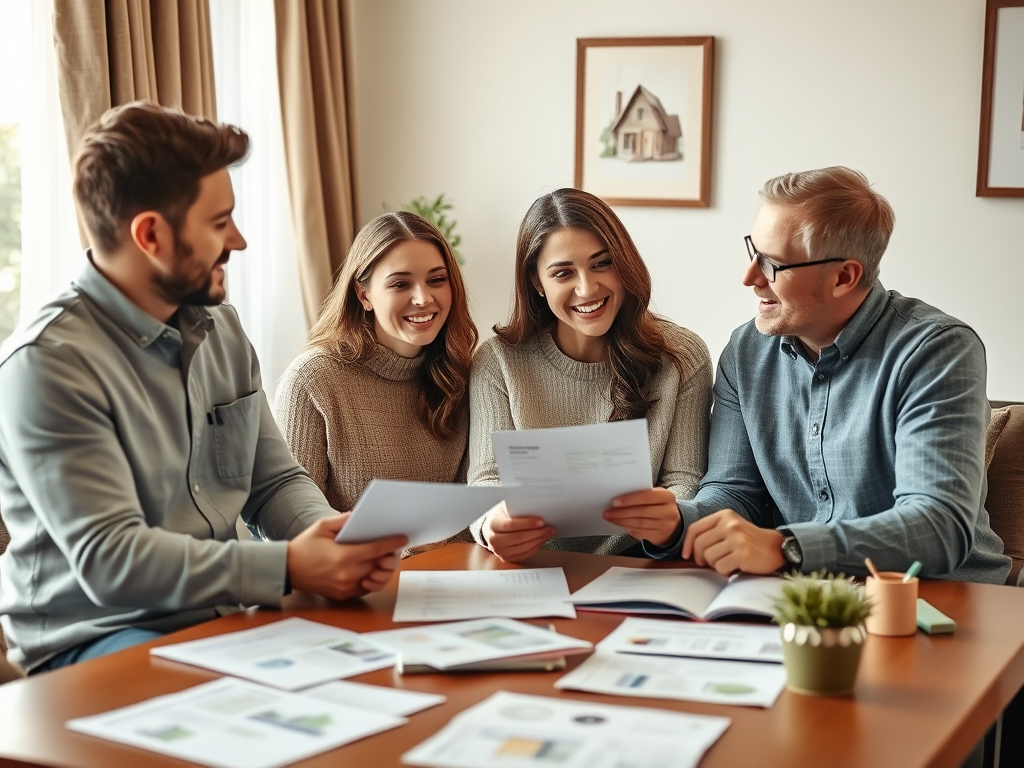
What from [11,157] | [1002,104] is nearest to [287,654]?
[11,157]

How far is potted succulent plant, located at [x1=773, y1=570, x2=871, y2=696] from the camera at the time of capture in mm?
1247

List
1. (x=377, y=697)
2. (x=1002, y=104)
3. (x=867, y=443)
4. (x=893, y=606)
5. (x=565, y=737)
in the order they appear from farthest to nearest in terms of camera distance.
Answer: (x=1002, y=104)
(x=867, y=443)
(x=893, y=606)
(x=377, y=697)
(x=565, y=737)

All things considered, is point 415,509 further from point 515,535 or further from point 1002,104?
point 1002,104

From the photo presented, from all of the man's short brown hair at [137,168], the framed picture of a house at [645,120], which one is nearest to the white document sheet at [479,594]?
the man's short brown hair at [137,168]

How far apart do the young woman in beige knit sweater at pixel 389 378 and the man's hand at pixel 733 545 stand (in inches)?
35.8

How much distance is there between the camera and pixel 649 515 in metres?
1.85

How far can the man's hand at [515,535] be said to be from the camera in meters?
1.85

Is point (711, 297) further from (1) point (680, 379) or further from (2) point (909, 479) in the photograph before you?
(2) point (909, 479)

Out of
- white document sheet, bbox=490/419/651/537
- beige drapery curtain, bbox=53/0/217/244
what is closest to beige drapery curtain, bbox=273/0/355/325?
beige drapery curtain, bbox=53/0/217/244

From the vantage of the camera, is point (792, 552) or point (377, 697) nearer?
point (377, 697)

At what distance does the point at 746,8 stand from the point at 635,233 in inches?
35.3

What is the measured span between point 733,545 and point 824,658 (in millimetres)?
496

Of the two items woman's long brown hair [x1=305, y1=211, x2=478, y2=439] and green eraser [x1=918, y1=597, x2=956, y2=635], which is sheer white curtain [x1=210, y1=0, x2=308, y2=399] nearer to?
woman's long brown hair [x1=305, y1=211, x2=478, y2=439]

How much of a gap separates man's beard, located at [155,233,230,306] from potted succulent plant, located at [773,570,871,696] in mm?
950
